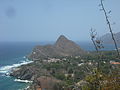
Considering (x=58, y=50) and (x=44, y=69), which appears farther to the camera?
(x=58, y=50)

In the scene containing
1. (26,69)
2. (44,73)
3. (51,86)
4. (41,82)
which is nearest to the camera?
(51,86)

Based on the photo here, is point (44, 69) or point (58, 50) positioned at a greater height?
point (58, 50)

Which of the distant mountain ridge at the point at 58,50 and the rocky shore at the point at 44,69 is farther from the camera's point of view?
the distant mountain ridge at the point at 58,50

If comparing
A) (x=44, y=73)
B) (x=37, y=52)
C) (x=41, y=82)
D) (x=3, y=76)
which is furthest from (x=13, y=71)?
(x=37, y=52)

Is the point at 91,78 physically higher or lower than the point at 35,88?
higher

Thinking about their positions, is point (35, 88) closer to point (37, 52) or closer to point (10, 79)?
point (10, 79)

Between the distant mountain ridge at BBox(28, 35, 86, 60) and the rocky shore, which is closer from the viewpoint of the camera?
the rocky shore

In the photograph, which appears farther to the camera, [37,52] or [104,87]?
[37,52]

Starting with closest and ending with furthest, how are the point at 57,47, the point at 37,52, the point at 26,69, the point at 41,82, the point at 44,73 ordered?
1. the point at 41,82
2. the point at 44,73
3. the point at 26,69
4. the point at 37,52
5. the point at 57,47
